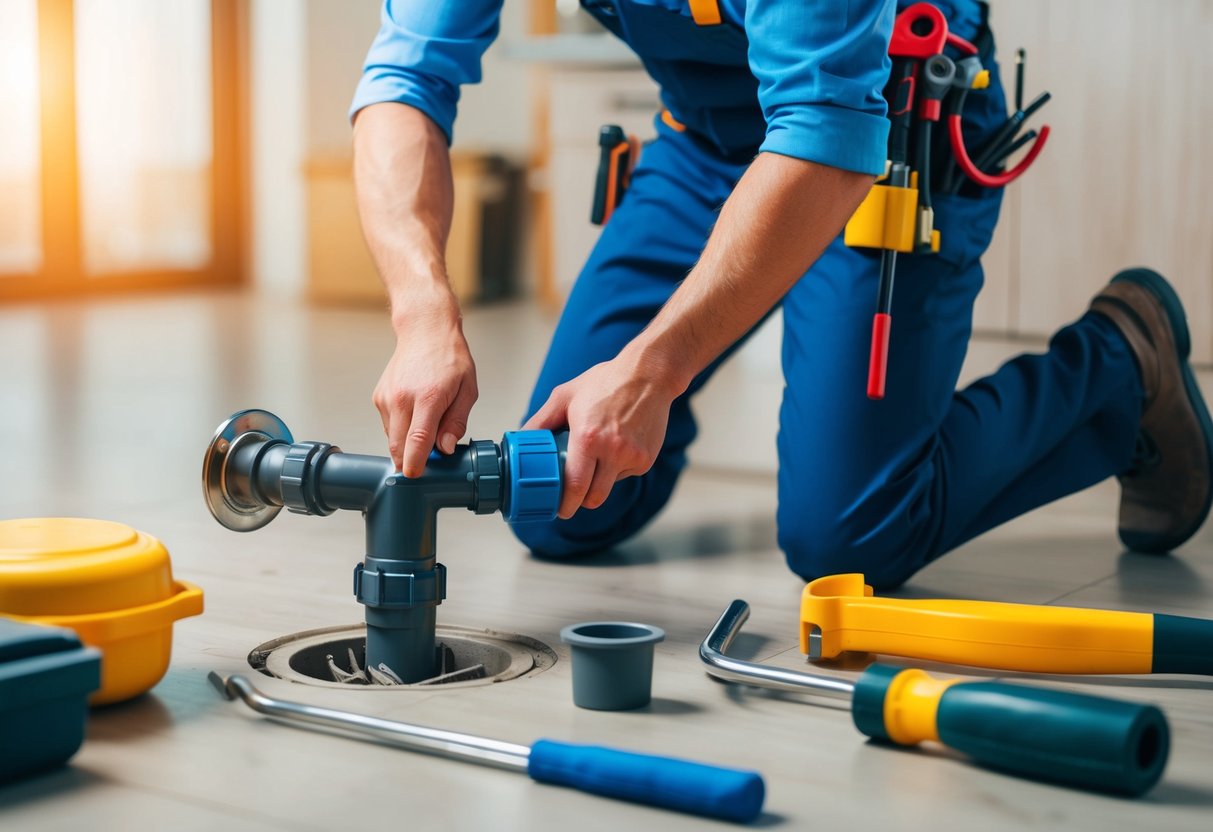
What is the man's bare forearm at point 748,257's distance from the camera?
1.20m

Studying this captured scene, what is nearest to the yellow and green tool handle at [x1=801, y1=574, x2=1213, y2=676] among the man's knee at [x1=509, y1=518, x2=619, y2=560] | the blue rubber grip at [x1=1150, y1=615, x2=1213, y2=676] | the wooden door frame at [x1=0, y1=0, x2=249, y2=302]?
the blue rubber grip at [x1=1150, y1=615, x2=1213, y2=676]

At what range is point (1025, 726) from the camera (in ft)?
3.00

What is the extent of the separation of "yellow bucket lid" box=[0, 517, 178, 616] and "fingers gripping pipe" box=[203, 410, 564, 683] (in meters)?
0.12

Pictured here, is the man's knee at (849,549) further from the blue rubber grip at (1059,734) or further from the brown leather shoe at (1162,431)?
the blue rubber grip at (1059,734)

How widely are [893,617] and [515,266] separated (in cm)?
431

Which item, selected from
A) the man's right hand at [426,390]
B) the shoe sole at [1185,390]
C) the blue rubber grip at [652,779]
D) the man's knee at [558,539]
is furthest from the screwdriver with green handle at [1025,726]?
the shoe sole at [1185,390]

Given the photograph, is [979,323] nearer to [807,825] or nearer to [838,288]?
[838,288]

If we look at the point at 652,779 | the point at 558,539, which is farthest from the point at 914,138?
the point at 652,779

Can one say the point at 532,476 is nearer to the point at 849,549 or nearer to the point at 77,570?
the point at 77,570

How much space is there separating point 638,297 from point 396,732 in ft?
A: 2.56

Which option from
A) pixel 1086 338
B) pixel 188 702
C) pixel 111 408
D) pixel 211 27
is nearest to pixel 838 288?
pixel 1086 338

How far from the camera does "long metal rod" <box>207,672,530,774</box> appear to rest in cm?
97

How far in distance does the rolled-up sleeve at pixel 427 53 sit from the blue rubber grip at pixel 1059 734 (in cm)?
88

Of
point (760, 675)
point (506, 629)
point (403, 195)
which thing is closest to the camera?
point (760, 675)
